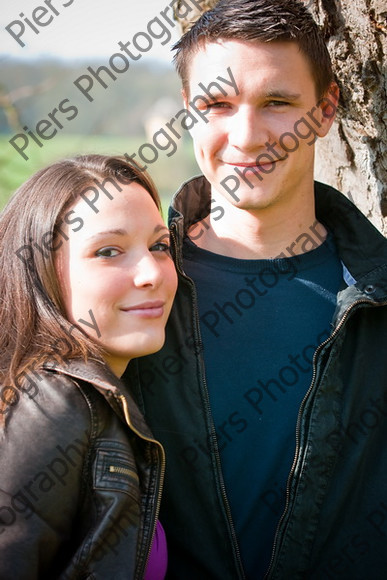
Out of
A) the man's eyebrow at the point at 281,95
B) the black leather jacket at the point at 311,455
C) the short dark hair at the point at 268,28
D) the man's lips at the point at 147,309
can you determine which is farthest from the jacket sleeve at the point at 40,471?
the short dark hair at the point at 268,28

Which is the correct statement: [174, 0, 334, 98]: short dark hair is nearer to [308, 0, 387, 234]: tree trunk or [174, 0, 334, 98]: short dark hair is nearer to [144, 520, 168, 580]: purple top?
[308, 0, 387, 234]: tree trunk

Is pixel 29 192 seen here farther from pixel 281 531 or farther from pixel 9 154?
pixel 9 154

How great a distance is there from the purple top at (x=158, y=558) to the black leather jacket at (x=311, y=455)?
0.43 feet

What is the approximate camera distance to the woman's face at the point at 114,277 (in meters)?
1.75

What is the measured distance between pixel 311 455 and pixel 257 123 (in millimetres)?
1088

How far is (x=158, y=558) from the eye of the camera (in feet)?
6.12

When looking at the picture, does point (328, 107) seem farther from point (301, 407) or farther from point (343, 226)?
point (301, 407)

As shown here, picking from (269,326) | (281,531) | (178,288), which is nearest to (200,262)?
(178,288)

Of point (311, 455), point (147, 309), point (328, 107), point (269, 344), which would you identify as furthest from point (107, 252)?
point (328, 107)

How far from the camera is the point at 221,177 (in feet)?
7.58

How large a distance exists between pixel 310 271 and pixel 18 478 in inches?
47.9

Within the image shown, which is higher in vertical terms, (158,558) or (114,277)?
(114,277)

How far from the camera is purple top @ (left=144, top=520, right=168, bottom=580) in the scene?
6.01ft

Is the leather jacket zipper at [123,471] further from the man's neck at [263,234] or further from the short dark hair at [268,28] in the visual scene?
the short dark hair at [268,28]
